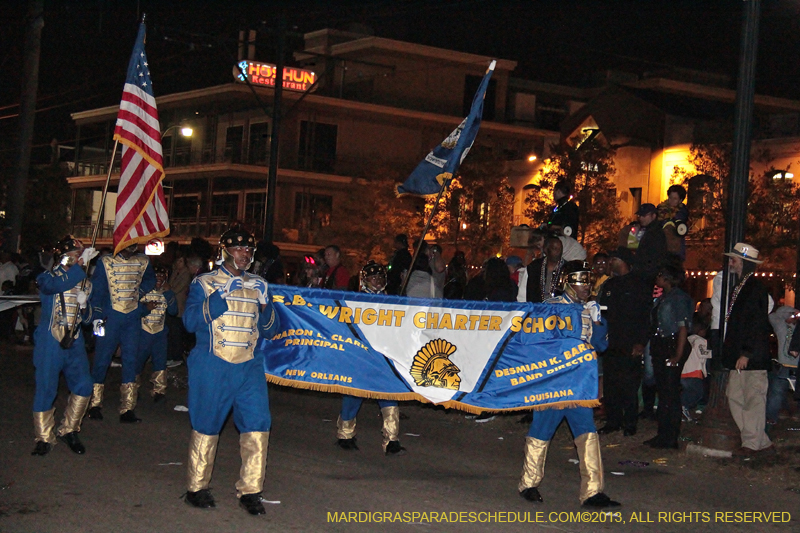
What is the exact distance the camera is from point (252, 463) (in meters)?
7.22

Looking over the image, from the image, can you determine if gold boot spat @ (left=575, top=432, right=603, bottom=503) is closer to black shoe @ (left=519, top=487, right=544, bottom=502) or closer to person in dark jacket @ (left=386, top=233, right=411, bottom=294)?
black shoe @ (left=519, top=487, right=544, bottom=502)

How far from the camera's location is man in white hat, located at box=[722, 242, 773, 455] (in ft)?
32.9

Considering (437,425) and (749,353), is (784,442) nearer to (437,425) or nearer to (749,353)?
(749,353)

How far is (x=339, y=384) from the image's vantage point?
871 cm

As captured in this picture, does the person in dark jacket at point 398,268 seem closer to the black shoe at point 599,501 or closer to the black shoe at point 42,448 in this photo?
the black shoe at point 42,448

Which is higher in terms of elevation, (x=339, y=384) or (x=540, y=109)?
(x=540, y=109)

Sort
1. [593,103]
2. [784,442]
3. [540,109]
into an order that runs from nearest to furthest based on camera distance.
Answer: [784,442]
[593,103]
[540,109]

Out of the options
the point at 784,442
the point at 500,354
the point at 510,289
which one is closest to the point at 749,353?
the point at 784,442

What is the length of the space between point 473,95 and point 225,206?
14726 millimetres

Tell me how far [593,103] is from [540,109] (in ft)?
46.7

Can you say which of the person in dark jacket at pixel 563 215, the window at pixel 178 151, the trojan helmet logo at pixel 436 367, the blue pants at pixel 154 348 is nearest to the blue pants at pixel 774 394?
the person in dark jacket at pixel 563 215

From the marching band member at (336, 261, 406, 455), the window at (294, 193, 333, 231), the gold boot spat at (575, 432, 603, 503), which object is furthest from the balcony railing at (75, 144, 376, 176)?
the gold boot spat at (575, 432, 603, 503)

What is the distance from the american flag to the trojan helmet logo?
3.88 m

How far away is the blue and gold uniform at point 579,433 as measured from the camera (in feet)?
25.1
